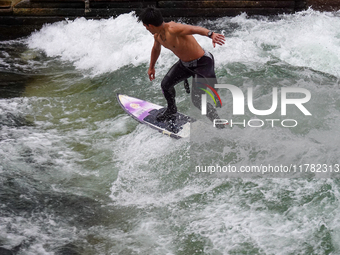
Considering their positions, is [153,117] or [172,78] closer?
[172,78]

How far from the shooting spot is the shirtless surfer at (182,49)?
→ 4035mm

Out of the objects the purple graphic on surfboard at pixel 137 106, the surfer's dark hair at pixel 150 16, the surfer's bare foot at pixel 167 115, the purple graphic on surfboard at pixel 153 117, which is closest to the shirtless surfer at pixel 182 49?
the surfer's dark hair at pixel 150 16

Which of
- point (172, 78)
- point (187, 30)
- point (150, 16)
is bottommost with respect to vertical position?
point (172, 78)

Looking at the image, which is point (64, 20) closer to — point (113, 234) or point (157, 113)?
point (157, 113)

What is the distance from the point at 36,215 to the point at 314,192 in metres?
2.99

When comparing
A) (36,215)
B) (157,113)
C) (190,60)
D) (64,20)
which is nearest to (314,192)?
(190,60)

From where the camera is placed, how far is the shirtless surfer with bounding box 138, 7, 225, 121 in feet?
13.2

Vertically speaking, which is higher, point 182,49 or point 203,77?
point 182,49

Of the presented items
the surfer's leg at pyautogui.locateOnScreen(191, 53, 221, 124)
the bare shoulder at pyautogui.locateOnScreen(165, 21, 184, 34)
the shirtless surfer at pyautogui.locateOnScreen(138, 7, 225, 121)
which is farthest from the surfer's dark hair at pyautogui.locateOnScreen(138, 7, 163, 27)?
the surfer's leg at pyautogui.locateOnScreen(191, 53, 221, 124)

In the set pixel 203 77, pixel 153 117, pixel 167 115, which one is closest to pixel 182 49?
pixel 203 77

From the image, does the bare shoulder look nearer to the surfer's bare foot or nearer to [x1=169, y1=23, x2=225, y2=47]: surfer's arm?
[x1=169, y1=23, x2=225, y2=47]: surfer's arm

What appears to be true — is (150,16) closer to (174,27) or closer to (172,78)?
(174,27)

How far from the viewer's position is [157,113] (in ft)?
18.7

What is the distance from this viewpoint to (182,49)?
439cm
